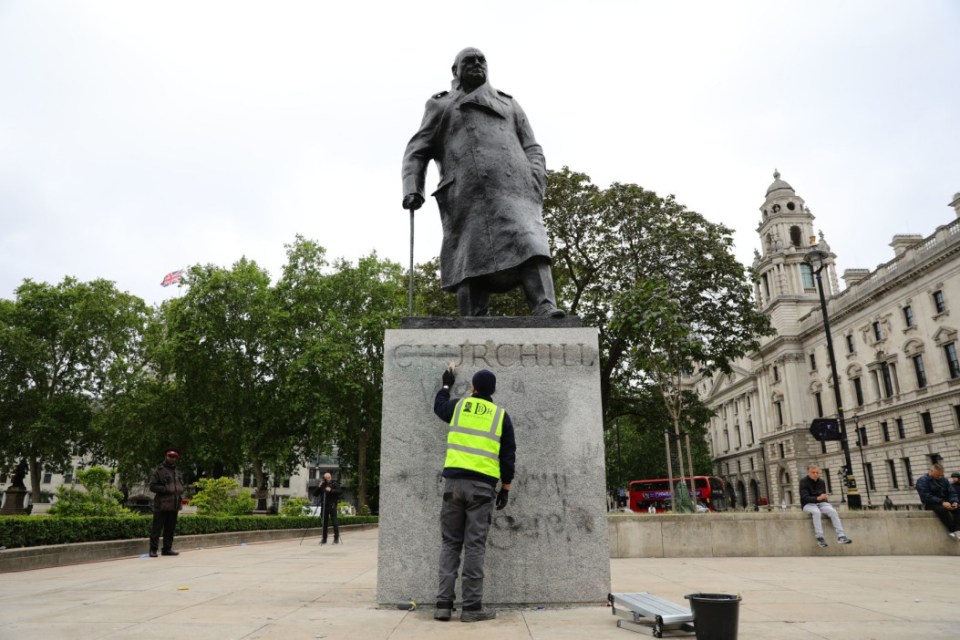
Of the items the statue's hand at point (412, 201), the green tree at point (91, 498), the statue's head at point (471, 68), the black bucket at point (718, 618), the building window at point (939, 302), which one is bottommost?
the black bucket at point (718, 618)

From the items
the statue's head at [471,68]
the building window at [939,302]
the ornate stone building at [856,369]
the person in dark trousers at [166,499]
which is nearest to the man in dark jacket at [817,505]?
the statue's head at [471,68]

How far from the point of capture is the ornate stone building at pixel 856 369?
41406mm

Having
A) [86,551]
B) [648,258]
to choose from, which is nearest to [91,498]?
[86,551]

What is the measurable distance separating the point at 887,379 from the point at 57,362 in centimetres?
5826

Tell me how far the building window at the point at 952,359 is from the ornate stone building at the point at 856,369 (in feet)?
0.27

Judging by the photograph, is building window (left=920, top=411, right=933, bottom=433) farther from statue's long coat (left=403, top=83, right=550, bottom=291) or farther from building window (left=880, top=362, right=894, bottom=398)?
statue's long coat (left=403, top=83, right=550, bottom=291)

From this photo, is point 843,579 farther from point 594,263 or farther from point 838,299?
point 838,299

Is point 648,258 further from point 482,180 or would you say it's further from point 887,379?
point 887,379

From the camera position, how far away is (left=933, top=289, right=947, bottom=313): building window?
135 ft

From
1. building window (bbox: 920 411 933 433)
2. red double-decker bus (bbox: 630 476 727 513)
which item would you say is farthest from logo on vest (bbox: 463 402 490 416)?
building window (bbox: 920 411 933 433)

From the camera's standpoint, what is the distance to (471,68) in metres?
6.13

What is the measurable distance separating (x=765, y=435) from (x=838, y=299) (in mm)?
19723

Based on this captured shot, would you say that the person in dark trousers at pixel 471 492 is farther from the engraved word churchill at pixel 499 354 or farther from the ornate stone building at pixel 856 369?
the ornate stone building at pixel 856 369

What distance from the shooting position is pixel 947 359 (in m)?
41.3
